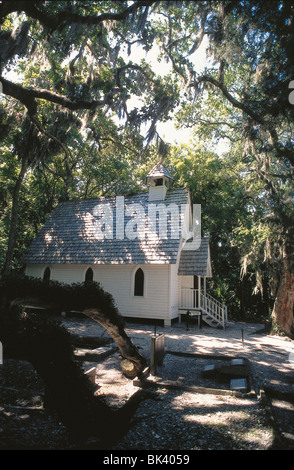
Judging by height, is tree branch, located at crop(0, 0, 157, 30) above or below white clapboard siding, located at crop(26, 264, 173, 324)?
above

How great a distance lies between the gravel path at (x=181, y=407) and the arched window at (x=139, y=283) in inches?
240

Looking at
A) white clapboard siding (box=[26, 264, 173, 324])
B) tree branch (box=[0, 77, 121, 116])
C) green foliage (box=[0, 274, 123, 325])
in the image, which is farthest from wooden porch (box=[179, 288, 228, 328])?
tree branch (box=[0, 77, 121, 116])

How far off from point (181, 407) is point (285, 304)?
10.6m

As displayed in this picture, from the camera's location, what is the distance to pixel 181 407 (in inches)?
219

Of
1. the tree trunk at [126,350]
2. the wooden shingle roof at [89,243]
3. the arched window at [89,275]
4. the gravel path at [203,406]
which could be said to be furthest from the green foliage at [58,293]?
the arched window at [89,275]

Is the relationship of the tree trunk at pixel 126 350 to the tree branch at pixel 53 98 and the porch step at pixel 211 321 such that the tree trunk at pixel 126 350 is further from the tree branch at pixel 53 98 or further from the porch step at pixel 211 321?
the porch step at pixel 211 321

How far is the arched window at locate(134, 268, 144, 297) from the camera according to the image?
16.0 metres

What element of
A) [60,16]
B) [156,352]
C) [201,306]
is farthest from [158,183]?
[156,352]

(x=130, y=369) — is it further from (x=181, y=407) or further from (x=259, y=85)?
(x=259, y=85)

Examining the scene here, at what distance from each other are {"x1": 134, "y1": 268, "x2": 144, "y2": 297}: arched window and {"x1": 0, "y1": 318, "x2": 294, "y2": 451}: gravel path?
6090mm

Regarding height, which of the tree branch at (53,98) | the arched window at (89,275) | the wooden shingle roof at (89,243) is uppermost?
the tree branch at (53,98)

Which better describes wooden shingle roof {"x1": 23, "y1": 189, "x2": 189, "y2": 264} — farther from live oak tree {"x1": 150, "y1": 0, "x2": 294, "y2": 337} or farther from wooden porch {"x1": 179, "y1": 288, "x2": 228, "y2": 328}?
live oak tree {"x1": 150, "y1": 0, "x2": 294, "y2": 337}

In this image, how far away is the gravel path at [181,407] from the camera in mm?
4207
